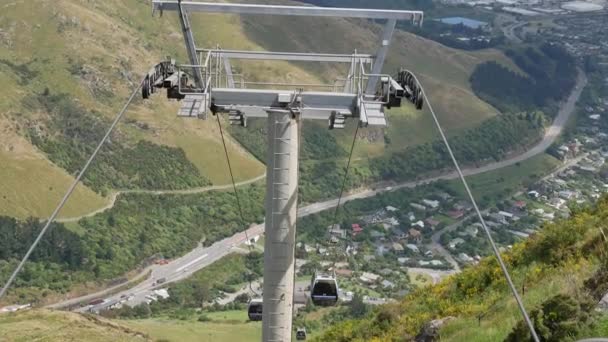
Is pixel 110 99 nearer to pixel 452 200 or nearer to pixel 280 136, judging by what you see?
pixel 452 200

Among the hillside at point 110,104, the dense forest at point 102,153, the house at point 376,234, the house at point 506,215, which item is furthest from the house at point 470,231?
the dense forest at point 102,153

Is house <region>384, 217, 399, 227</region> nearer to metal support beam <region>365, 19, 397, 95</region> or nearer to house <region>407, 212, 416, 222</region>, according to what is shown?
house <region>407, 212, 416, 222</region>

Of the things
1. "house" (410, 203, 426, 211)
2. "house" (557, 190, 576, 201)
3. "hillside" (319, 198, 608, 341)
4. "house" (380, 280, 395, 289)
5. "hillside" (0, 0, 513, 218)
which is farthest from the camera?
"house" (410, 203, 426, 211)

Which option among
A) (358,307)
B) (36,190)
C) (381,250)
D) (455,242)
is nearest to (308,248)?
(381,250)

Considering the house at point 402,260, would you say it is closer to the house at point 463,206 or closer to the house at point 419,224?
the house at point 419,224

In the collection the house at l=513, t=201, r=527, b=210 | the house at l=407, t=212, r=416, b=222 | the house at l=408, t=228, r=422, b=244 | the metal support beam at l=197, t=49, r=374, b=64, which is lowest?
the metal support beam at l=197, t=49, r=374, b=64

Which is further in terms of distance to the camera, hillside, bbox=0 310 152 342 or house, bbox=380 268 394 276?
house, bbox=380 268 394 276

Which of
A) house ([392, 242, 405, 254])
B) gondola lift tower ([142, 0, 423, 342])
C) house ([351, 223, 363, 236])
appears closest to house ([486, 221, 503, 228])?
house ([392, 242, 405, 254])
